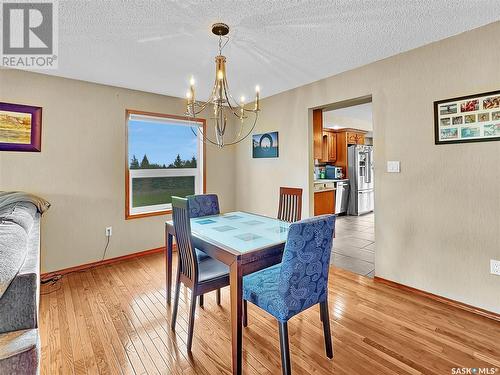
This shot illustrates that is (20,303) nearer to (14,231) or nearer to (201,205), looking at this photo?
(14,231)

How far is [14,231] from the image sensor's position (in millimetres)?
1481

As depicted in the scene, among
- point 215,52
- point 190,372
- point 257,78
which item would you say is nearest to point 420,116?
point 257,78

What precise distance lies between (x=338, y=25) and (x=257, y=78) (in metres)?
1.32

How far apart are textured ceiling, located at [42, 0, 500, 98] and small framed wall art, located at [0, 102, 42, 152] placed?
555 mm

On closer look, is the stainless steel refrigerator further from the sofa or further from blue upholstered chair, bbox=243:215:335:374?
the sofa

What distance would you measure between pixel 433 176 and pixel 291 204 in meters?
1.35

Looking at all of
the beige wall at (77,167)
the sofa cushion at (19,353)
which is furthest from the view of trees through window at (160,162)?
the sofa cushion at (19,353)

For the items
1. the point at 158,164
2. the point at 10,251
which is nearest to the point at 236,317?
the point at 10,251

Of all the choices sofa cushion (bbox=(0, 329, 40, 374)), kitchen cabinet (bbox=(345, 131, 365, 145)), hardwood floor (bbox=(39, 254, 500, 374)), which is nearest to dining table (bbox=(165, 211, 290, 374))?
hardwood floor (bbox=(39, 254, 500, 374))

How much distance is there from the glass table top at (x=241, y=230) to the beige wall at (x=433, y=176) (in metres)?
1.33

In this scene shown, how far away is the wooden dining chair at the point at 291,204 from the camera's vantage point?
2746mm

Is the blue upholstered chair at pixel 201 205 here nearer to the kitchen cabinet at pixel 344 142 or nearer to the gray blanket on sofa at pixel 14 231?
the gray blanket on sofa at pixel 14 231

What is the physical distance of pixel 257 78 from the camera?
324 centimetres

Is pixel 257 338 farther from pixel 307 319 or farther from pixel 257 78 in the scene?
pixel 257 78
